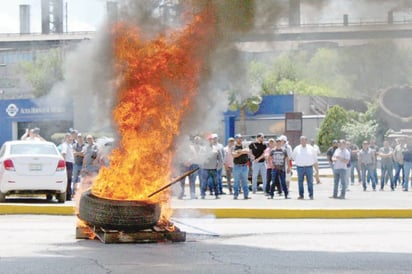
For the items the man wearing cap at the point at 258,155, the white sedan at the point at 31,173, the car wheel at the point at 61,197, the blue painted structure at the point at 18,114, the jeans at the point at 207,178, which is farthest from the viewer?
the blue painted structure at the point at 18,114

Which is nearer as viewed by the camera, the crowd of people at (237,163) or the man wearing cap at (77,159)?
the crowd of people at (237,163)

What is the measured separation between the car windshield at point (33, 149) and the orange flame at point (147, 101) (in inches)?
349

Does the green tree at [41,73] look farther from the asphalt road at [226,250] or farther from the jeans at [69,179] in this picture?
the asphalt road at [226,250]

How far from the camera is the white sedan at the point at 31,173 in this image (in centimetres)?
2092

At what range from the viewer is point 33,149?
21.8 metres

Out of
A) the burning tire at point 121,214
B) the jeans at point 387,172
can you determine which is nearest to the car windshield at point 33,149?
the burning tire at point 121,214

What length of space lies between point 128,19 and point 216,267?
456 centimetres

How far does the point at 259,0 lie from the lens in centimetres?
1280

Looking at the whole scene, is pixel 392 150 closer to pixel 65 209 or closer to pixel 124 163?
pixel 65 209

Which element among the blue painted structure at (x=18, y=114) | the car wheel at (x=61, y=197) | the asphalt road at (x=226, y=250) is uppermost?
the blue painted structure at (x=18, y=114)

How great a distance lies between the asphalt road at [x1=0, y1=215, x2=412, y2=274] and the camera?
1009 cm

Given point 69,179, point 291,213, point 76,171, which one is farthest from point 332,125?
point 291,213

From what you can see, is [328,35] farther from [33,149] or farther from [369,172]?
[369,172]

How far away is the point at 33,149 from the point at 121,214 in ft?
32.8
